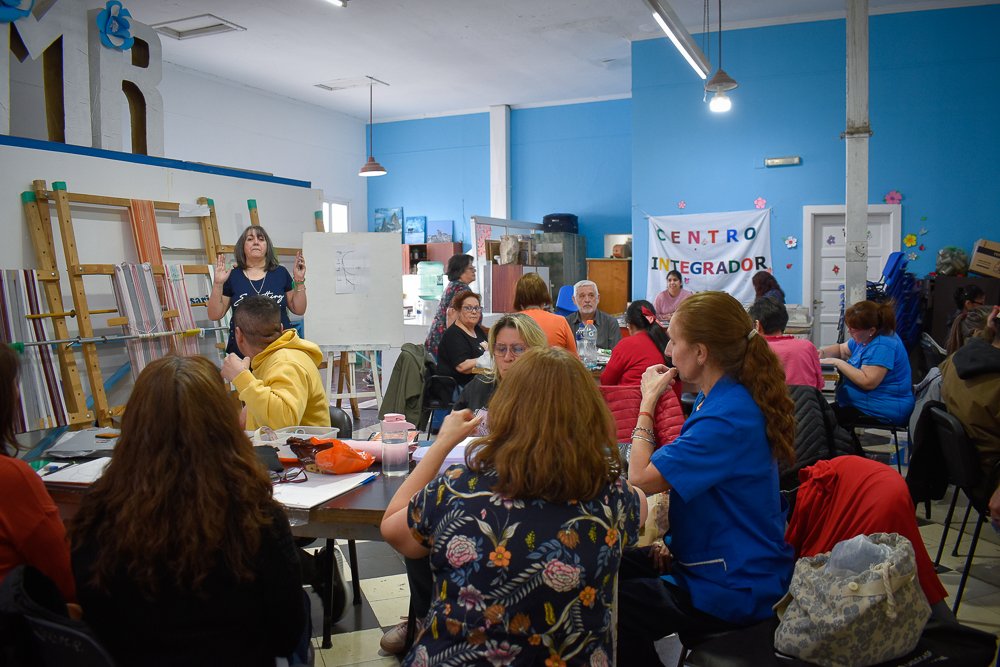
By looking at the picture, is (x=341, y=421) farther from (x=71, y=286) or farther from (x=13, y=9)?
(x=13, y=9)

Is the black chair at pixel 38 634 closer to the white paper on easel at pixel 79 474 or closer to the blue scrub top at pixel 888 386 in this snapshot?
the white paper on easel at pixel 79 474

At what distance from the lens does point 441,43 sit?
9.58 meters

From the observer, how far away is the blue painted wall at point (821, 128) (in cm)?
814

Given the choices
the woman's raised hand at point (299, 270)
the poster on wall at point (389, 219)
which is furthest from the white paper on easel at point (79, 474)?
the poster on wall at point (389, 219)

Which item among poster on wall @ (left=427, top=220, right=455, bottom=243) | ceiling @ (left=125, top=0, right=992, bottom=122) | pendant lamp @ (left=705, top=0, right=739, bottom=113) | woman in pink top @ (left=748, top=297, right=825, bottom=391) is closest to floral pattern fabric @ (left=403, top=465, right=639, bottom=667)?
woman in pink top @ (left=748, top=297, right=825, bottom=391)

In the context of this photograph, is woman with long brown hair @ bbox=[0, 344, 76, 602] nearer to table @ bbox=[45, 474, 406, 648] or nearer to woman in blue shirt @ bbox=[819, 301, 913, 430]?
table @ bbox=[45, 474, 406, 648]

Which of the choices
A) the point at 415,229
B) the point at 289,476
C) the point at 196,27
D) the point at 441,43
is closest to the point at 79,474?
the point at 289,476

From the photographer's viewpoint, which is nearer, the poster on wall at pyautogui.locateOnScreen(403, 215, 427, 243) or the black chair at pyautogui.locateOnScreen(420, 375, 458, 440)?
the black chair at pyautogui.locateOnScreen(420, 375, 458, 440)

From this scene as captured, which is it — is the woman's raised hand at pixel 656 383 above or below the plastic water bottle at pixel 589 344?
above

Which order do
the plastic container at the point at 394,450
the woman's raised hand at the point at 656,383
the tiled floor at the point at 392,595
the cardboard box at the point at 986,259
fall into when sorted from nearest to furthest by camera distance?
the woman's raised hand at the point at 656,383 → the plastic container at the point at 394,450 → the tiled floor at the point at 392,595 → the cardboard box at the point at 986,259

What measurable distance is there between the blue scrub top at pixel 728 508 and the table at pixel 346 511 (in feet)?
2.67

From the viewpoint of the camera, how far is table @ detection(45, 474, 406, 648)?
216 cm

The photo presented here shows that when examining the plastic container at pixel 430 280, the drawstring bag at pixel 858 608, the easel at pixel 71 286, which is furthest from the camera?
the plastic container at pixel 430 280

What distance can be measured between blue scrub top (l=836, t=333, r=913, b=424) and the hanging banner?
419 centimetres
